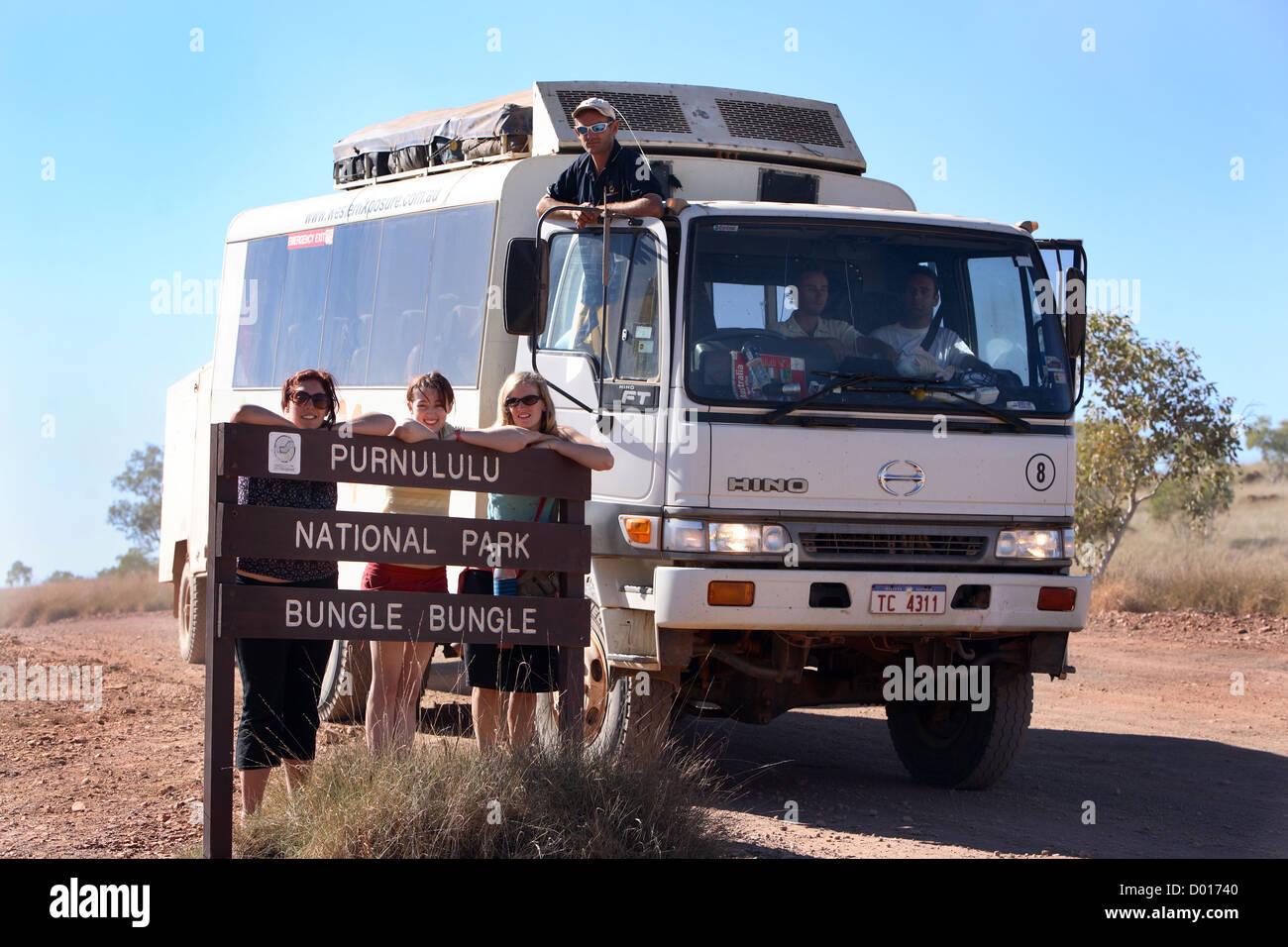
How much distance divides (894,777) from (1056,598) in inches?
72.9

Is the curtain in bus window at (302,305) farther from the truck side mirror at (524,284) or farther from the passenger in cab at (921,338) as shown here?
the passenger in cab at (921,338)

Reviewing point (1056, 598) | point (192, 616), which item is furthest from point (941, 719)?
point (192, 616)

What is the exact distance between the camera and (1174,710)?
11133 millimetres

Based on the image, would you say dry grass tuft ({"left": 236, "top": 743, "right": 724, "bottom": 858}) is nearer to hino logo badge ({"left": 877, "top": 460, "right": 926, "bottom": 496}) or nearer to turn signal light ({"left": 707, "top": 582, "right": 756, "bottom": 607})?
turn signal light ({"left": 707, "top": 582, "right": 756, "bottom": 607})

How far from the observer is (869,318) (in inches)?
274

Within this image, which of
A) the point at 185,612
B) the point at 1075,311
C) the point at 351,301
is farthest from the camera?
the point at 185,612

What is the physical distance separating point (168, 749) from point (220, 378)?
3.14 meters

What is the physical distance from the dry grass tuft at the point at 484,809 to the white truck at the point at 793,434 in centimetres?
101

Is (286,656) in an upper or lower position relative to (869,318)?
lower

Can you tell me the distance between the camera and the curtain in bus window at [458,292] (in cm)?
796

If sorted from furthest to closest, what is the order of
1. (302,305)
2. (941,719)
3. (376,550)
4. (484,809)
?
(302,305), (941,719), (376,550), (484,809)

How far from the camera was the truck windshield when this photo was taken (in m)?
6.77

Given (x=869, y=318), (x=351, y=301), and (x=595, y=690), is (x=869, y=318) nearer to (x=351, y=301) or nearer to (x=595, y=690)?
(x=595, y=690)
